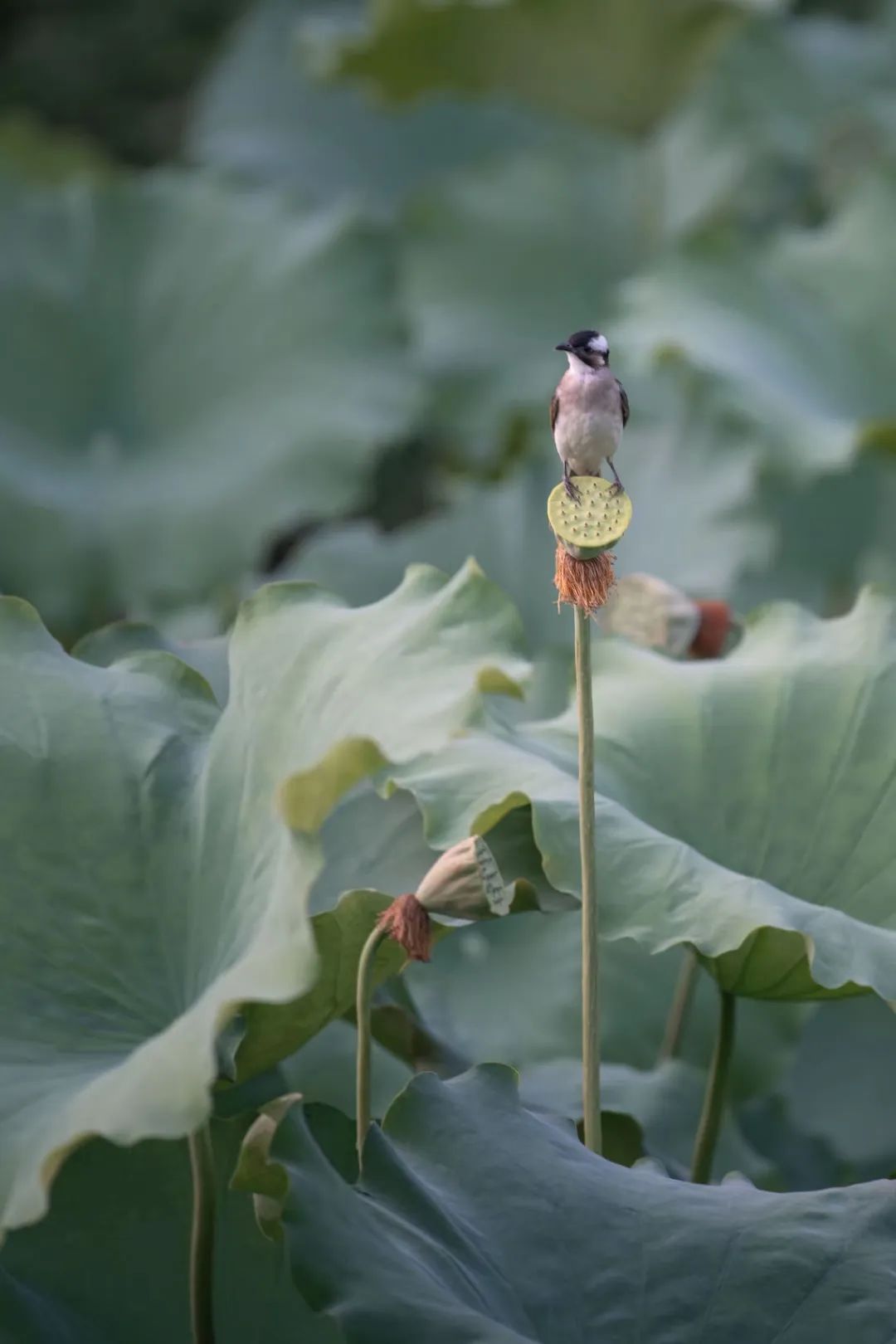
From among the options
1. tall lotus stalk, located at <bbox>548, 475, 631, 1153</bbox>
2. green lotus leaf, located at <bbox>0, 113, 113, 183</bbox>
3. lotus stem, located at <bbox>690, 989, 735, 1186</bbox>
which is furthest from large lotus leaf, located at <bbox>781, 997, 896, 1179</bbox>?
green lotus leaf, located at <bbox>0, 113, 113, 183</bbox>

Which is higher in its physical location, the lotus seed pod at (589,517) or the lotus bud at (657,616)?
the lotus seed pod at (589,517)

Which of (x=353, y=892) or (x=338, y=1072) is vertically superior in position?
(x=353, y=892)

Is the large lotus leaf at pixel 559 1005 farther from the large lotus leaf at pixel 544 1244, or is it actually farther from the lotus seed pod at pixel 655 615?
the large lotus leaf at pixel 544 1244

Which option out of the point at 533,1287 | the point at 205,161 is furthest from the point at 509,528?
the point at 205,161

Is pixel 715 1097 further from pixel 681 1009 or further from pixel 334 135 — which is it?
pixel 334 135

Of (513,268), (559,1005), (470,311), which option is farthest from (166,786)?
(513,268)

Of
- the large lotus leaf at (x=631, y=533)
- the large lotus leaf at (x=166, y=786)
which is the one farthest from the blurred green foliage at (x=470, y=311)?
the large lotus leaf at (x=166, y=786)
